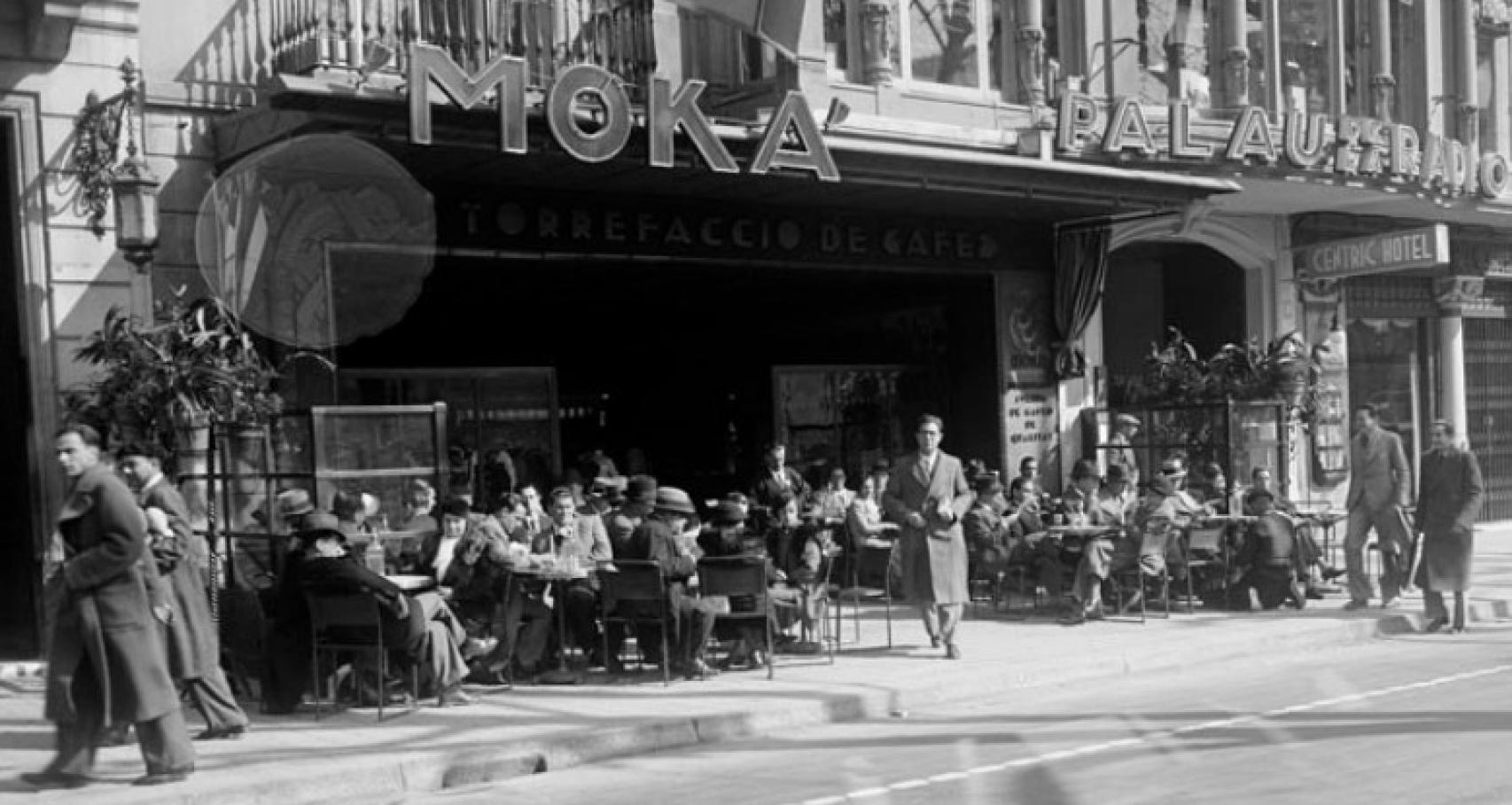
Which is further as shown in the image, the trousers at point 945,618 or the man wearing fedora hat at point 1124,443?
the man wearing fedora hat at point 1124,443

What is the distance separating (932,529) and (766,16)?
17.1 ft

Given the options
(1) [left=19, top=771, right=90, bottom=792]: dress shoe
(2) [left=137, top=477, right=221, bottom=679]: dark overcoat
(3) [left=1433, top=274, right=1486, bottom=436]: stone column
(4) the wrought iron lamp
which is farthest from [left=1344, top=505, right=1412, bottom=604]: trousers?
(1) [left=19, top=771, right=90, bottom=792]: dress shoe

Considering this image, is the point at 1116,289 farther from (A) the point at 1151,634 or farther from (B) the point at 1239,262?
(A) the point at 1151,634

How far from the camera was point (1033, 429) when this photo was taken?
63.5 feet

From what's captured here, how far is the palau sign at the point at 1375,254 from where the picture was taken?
2005cm

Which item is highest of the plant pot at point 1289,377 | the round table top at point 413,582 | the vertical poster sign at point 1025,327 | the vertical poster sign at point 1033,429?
the vertical poster sign at point 1025,327

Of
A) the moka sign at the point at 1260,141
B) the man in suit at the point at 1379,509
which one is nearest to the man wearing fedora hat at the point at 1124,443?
the man in suit at the point at 1379,509

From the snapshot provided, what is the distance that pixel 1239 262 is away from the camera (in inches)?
857

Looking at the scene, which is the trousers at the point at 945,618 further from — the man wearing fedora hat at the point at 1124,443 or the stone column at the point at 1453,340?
the stone column at the point at 1453,340

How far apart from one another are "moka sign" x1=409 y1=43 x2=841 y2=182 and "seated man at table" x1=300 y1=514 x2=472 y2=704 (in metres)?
3.28

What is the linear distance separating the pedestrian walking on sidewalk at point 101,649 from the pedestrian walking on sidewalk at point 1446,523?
410 inches

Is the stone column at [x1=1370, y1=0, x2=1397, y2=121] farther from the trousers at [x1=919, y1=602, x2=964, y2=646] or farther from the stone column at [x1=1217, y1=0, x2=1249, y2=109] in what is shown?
the trousers at [x1=919, y1=602, x2=964, y2=646]

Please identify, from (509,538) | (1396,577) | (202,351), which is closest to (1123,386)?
(1396,577)

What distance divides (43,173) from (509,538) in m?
4.47
